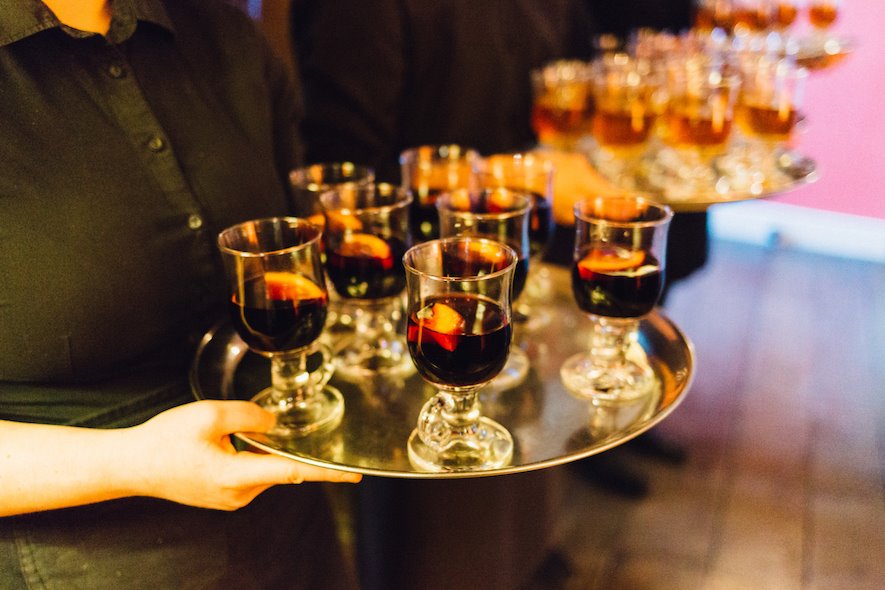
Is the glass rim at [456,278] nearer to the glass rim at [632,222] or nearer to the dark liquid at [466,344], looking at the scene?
the dark liquid at [466,344]

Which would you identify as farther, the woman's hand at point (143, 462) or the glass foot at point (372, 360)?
the glass foot at point (372, 360)

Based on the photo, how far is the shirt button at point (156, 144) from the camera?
3.64 feet

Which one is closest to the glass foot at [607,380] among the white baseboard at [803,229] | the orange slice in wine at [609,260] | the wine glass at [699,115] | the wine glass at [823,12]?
the orange slice in wine at [609,260]

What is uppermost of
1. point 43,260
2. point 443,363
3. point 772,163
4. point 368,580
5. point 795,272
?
point 43,260

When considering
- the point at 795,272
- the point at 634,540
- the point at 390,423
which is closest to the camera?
the point at 390,423

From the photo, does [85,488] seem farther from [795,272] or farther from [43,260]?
[795,272]

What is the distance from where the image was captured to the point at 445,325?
98cm

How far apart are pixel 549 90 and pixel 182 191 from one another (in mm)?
1315

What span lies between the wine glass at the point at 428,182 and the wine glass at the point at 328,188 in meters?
0.09

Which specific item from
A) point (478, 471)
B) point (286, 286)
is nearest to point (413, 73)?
point (286, 286)

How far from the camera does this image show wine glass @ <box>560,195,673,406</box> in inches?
45.7

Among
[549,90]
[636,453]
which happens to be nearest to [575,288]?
[549,90]

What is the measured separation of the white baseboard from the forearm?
352 cm

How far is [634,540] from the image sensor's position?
2.14m
